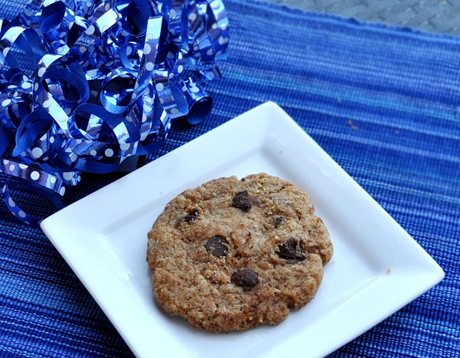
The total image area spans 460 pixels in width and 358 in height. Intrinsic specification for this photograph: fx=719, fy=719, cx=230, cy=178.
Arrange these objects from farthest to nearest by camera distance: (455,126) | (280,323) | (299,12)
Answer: (299,12)
(455,126)
(280,323)

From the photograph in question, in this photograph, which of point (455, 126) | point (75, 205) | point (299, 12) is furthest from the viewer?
point (299, 12)

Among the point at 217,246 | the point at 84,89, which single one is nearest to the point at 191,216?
the point at 217,246

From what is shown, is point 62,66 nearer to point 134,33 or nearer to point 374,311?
point 134,33

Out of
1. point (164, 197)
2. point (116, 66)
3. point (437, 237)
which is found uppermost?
point (116, 66)

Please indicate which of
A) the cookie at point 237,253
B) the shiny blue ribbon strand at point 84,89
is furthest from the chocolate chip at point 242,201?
the shiny blue ribbon strand at point 84,89

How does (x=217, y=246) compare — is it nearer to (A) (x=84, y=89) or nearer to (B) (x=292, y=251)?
(B) (x=292, y=251)

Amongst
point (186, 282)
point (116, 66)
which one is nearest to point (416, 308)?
point (186, 282)

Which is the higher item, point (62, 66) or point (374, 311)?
point (62, 66)
